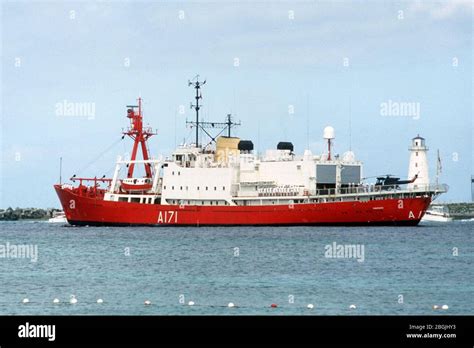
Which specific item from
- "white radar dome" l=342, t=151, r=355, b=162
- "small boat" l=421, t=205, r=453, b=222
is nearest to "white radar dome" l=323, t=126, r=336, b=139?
"white radar dome" l=342, t=151, r=355, b=162

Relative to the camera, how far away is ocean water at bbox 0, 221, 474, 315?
3127 cm

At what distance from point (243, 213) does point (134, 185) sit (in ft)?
28.1

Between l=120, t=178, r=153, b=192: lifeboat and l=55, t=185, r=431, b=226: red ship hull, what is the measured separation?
177 centimetres

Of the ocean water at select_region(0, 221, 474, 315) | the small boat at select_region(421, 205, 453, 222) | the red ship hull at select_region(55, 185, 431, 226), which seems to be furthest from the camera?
the small boat at select_region(421, 205, 453, 222)

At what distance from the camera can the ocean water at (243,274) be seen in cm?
3127

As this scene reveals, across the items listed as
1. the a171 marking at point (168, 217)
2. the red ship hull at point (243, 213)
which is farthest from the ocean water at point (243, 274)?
the a171 marking at point (168, 217)

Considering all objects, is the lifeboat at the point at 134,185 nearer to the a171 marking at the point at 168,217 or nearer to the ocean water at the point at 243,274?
the a171 marking at the point at 168,217

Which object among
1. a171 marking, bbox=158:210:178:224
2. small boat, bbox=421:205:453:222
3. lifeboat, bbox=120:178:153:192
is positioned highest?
lifeboat, bbox=120:178:153:192

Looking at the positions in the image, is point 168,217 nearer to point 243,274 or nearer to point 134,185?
point 134,185

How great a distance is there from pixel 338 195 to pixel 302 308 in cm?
3580

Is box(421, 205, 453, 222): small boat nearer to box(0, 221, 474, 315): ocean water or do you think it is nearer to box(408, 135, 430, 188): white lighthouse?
box(408, 135, 430, 188): white lighthouse

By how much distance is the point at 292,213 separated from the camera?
66.4 meters
